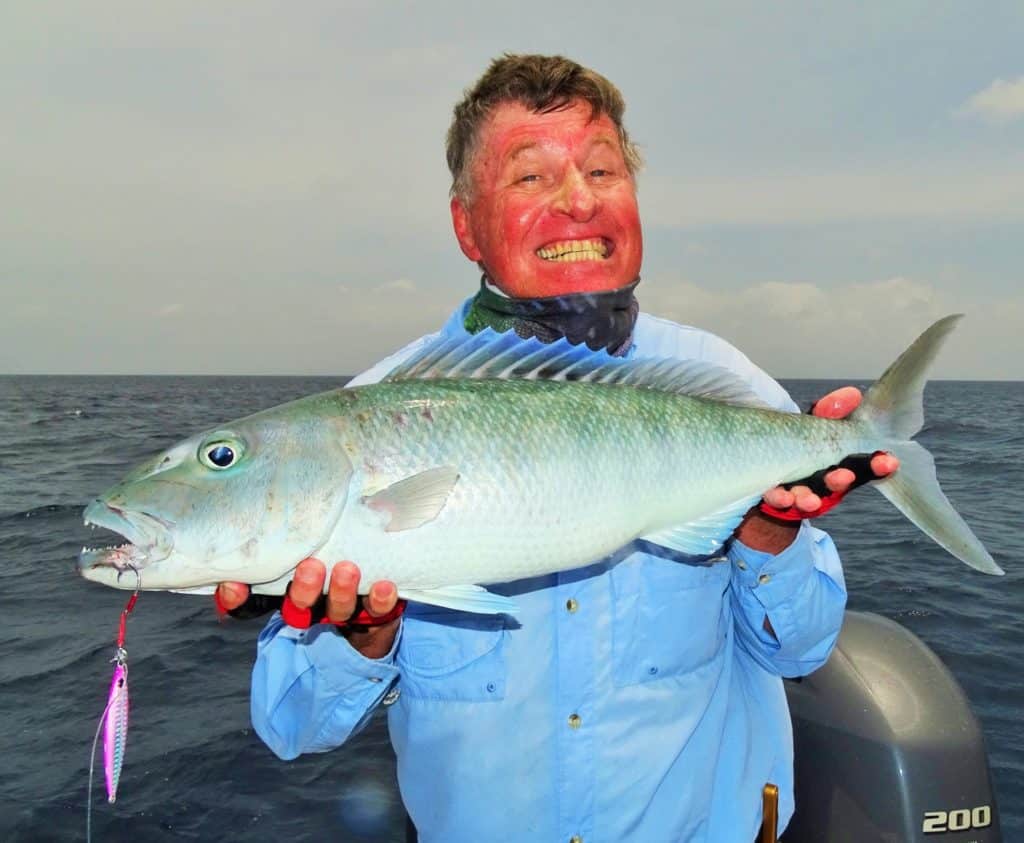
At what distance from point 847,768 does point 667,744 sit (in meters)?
1.84

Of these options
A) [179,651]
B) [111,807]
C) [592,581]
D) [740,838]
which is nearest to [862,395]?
[592,581]

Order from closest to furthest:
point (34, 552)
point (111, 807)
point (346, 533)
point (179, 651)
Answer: point (346, 533) → point (111, 807) → point (179, 651) → point (34, 552)

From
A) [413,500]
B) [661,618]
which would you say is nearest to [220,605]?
[413,500]

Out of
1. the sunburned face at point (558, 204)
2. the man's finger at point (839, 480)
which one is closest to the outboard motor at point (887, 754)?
the man's finger at point (839, 480)

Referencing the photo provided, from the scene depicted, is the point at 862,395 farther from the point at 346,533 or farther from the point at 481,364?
the point at 346,533

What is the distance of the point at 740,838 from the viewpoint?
297 cm

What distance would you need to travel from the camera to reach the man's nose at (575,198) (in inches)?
128

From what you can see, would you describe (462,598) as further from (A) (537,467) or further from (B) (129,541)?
(B) (129,541)

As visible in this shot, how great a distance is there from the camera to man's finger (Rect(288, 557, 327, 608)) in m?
2.42

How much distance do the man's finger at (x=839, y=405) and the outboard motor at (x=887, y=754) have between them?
6.42 ft

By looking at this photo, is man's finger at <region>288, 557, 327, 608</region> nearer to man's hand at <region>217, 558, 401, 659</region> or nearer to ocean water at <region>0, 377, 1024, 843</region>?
man's hand at <region>217, 558, 401, 659</region>

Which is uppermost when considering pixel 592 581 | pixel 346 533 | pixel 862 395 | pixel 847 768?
pixel 862 395

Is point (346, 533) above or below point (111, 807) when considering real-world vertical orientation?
above

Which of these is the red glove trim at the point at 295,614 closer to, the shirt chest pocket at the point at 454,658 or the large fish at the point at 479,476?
the large fish at the point at 479,476
